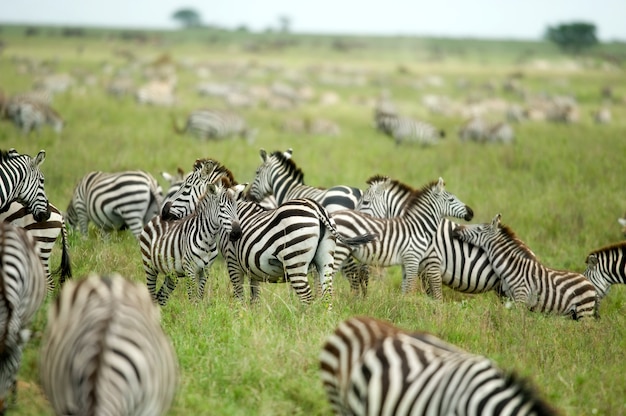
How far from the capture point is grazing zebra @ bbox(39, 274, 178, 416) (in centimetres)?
382

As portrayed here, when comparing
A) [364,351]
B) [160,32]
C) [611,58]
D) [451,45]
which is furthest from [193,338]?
[160,32]

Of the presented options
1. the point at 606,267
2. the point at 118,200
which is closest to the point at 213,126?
the point at 118,200

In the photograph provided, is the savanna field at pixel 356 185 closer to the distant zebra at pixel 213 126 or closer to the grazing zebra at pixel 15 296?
the grazing zebra at pixel 15 296

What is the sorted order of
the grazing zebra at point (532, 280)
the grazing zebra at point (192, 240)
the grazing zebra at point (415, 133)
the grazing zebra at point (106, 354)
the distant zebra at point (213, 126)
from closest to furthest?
the grazing zebra at point (106, 354) → the grazing zebra at point (192, 240) → the grazing zebra at point (532, 280) → the distant zebra at point (213, 126) → the grazing zebra at point (415, 133)

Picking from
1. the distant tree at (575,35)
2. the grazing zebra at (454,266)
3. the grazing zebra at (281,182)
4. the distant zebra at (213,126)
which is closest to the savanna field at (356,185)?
the grazing zebra at (454,266)

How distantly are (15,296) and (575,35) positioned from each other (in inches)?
3235

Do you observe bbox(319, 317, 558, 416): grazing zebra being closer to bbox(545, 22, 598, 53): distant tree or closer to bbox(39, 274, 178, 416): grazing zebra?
bbox(39, 274, 178, 416): grazing zebra

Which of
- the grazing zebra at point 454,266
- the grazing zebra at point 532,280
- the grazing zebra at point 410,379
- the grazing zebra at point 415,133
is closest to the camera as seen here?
the grazing zebra at point 410,379

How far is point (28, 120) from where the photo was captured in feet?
57.8

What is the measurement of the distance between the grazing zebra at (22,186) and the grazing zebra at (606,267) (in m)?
6.39

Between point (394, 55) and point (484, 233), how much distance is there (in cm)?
6595

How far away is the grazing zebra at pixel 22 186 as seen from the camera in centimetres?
768

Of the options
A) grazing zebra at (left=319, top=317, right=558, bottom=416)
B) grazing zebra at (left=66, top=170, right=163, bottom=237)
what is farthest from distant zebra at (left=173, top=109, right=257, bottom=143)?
grazing zebra at (left=319, top=317, right=558, bottom=416)

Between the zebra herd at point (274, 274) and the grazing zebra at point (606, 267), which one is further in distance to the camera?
the grazing zebra at point (606, 267)
